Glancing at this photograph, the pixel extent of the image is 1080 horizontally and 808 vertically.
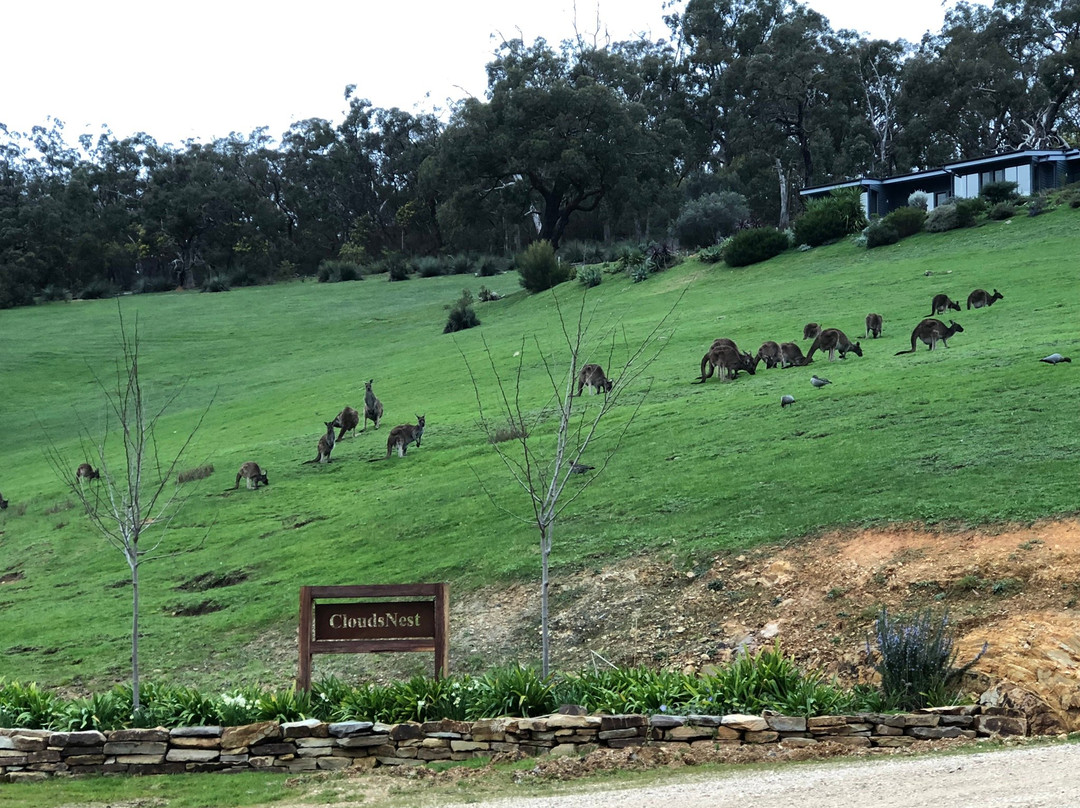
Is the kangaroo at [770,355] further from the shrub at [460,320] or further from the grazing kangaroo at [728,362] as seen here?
the shrub at [460,320]

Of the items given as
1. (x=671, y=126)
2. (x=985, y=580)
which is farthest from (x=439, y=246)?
(x=985, y=580)

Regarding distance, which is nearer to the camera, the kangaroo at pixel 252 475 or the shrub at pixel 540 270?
the kangaroo at pixel 252 475

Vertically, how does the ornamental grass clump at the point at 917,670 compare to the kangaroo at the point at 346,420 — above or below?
below

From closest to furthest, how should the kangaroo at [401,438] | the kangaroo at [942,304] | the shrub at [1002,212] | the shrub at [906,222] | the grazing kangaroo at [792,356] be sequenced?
1. the kangaroo at [401,438]
2. the grazing kangaroo at [792,356]
3. the kangaroo at [942,304]
4. the shrub at [1002,212]
5. the shrub at [906,222]

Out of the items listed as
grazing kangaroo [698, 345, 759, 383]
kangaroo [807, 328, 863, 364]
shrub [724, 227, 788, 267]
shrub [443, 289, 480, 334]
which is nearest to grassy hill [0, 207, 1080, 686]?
grazing kangaroo [698, 345, 759, 383]

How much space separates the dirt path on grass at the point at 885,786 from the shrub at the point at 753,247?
45.1 metres

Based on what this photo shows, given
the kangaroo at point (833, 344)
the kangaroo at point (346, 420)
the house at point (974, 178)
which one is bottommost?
the kangaroo at point (346, 420)

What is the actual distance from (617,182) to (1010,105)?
34.6 metres

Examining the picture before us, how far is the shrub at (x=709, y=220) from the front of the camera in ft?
222

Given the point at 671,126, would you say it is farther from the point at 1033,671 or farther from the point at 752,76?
the point at 1033,671

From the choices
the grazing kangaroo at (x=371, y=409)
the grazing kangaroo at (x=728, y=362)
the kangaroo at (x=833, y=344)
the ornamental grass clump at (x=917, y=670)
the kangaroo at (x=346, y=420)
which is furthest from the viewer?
the grazing kangaroo at (x=371, y=409)

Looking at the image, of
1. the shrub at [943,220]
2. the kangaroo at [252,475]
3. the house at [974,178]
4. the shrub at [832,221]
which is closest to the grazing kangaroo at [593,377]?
the kangaroo at [252,475]

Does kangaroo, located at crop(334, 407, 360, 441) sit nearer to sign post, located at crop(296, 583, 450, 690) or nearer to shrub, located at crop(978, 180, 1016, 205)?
sign post, located at crop(296, 583, 450, 690)

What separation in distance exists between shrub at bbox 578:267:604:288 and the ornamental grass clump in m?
45.7
